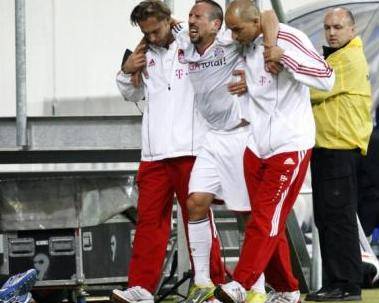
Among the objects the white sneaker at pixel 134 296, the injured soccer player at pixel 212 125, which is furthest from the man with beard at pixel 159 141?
the injured soccer player at pixel 212 125

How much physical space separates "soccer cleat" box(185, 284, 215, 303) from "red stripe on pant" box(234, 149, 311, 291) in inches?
13.5

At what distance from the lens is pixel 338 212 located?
381 inches

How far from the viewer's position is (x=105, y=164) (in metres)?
12.0

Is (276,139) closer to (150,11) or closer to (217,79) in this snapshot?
(217,79)

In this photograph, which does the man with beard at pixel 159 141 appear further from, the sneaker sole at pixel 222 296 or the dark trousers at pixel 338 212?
the dark trousers at pixel 338 212

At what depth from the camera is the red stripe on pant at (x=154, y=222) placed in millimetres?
9172

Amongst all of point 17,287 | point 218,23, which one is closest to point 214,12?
point 218,23

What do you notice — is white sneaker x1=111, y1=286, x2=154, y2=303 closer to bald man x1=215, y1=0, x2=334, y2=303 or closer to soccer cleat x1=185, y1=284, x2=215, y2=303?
soccer cleat x1=185, y1=284, x2=215, y2=303

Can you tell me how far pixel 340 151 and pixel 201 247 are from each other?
1254 mm

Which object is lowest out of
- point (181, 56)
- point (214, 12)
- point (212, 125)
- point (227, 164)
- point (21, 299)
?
point (21, 299)

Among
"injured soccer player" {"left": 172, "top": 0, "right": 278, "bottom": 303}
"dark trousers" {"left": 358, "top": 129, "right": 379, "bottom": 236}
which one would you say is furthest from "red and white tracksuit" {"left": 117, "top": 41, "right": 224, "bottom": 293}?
"dark trousers" {"left": 358, "top": 129, "right": 379, "bottom": 236}

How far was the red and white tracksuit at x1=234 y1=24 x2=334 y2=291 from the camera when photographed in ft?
27.9

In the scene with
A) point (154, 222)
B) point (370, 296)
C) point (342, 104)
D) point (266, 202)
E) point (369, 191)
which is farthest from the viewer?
point (369, 191)

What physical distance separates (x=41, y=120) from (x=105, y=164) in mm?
2291
